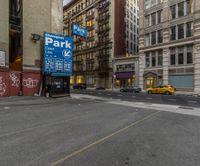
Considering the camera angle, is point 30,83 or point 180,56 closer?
point 30,83

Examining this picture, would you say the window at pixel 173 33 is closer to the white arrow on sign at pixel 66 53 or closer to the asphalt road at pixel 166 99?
the asphalt road at pixel 166 99

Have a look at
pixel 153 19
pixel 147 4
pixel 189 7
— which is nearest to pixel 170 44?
pixel 189 7

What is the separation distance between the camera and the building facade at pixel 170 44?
35.6 meters

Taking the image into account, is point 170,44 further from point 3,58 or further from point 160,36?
point 3,58

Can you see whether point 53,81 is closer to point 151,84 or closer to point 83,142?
point 83,142

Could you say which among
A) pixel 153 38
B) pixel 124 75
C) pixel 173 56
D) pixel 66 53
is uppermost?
pixel 153 38

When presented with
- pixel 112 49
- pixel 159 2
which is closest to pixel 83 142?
pixel 159 2

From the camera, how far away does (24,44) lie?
21844mm

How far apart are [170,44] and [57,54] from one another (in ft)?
86.6

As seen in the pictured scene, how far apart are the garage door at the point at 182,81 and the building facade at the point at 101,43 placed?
1640cm

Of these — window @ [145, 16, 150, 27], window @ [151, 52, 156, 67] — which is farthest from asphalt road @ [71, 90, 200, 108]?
window @ [145, 16, 150, 27]

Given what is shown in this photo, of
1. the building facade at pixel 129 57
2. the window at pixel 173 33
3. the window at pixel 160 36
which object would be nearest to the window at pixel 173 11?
the window at pixel 173 33

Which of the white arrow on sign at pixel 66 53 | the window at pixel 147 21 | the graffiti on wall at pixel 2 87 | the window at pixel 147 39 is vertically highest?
the window at pixel 147 21

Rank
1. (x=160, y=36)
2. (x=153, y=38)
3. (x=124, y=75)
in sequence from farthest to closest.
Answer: (x=124, y=75) → (x=153, y=38) → (x=160, y=36)
